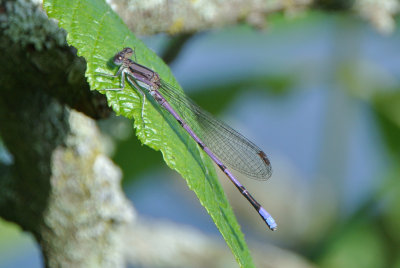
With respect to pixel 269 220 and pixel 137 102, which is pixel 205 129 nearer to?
pixel 269 220

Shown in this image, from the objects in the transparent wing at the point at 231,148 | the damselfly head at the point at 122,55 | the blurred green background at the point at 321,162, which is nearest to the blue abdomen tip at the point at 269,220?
the transparent wing at the point at 231,148

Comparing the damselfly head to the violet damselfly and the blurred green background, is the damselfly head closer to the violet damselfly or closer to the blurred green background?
the violet damselfly

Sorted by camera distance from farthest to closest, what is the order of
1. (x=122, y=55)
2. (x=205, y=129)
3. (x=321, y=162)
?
(x=321, y=162) → (x=205, y=129) → (x=122, y=55)

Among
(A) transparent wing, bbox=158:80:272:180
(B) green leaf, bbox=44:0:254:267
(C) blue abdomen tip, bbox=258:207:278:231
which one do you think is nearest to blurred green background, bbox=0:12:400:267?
(A) transparent wing, bbox=158:80:272:180

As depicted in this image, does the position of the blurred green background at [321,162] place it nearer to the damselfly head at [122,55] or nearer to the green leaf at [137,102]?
the damselfly head at [122,55]

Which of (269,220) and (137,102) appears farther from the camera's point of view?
(269,220)

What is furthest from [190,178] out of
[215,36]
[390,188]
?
[215,36]

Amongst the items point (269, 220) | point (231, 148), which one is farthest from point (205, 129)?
point (269, 220)
